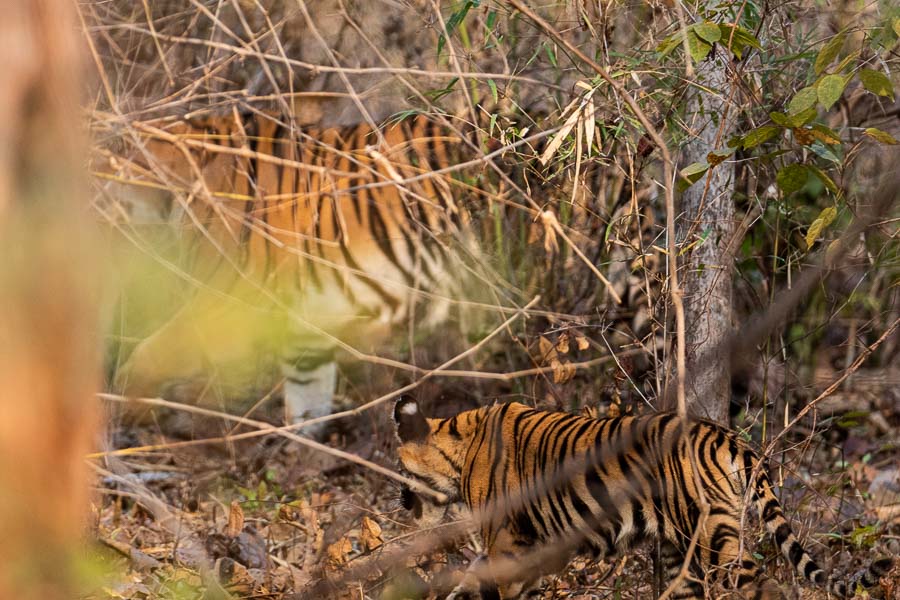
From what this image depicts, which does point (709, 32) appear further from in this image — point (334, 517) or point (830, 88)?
point (334, 517)

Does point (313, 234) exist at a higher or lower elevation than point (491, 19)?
lower

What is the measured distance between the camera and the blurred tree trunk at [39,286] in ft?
2.20

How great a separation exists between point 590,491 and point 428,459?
2.41ft

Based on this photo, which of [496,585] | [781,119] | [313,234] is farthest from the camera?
[313,234]

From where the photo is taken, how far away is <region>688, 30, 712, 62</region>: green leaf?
278 centimetres

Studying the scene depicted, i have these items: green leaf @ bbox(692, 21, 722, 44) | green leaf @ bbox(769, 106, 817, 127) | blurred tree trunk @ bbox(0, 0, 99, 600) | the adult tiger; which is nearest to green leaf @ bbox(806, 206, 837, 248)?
green leaf @ bbox(769, 106, 817, 127)

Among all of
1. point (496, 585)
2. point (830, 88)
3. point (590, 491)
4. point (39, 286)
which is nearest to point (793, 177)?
point (830, 88)

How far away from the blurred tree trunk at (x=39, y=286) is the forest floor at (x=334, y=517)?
83.6 inches

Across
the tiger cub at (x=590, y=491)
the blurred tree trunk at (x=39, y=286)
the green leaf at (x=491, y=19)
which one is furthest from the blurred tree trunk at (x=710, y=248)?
the blurred tree trunk at (x=39, y=286)

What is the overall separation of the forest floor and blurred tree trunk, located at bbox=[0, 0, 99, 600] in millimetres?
2124

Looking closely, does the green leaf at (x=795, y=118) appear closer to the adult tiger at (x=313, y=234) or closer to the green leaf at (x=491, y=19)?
the green leaf at (x=491, y=19)

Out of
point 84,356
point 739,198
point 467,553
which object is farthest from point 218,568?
point 84,356

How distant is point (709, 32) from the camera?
2.77m

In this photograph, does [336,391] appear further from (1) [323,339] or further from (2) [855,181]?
(2) [855,181]
